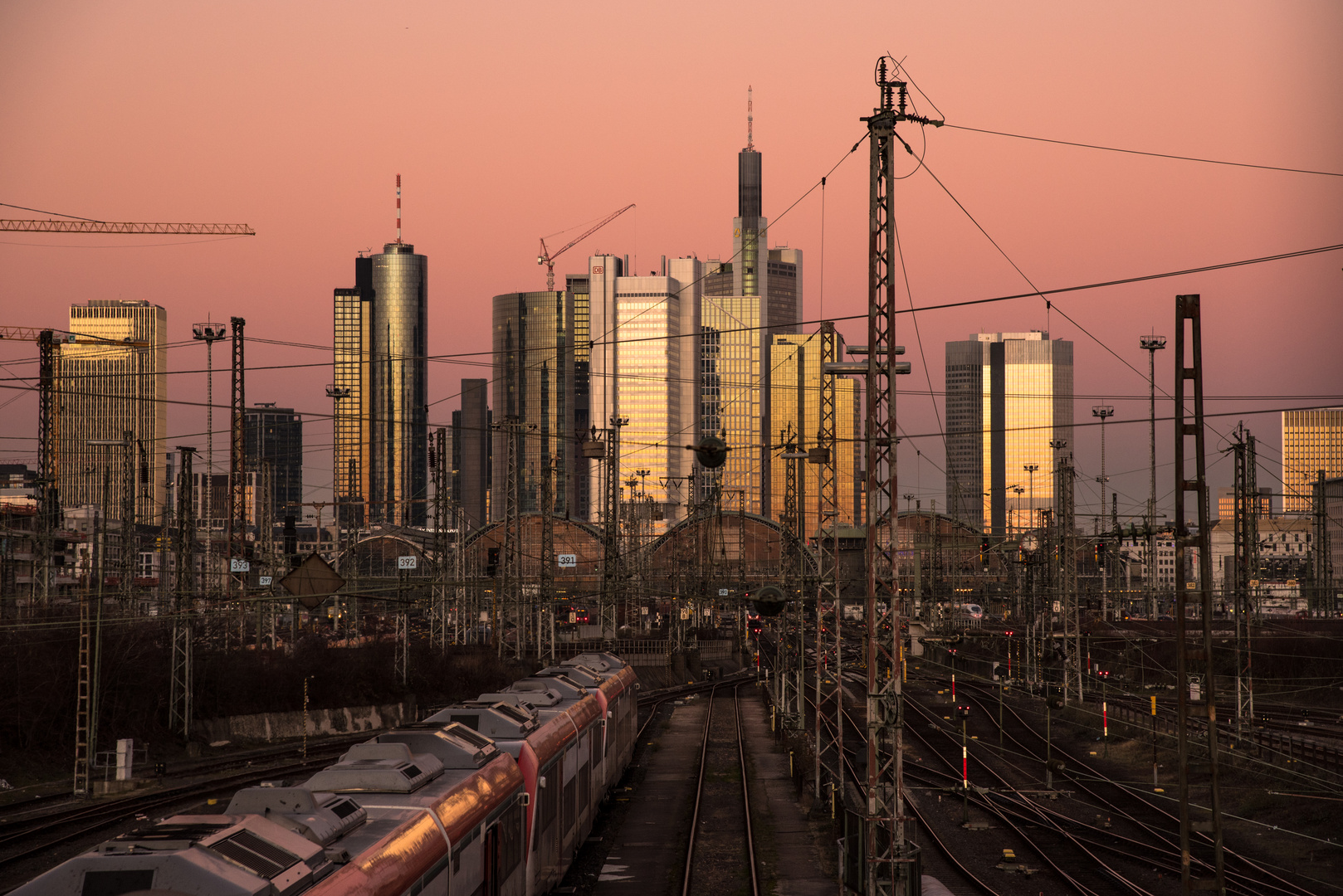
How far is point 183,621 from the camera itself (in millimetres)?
42531

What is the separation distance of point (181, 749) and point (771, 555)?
106845mm

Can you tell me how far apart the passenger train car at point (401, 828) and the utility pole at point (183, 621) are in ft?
68.1

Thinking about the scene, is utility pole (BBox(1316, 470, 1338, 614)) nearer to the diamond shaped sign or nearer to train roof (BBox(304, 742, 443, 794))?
the diamond shaped sign

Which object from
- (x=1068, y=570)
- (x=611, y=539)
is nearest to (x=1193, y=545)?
(x=1068, y=570)

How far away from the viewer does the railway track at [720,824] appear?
971 inches

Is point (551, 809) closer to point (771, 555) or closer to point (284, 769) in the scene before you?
point (284, 769)

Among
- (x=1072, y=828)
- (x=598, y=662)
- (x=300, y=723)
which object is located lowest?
(x=300, y=723)

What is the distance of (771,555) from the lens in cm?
14450

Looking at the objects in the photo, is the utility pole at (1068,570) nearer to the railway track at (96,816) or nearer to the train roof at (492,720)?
the railway track at (96,816)

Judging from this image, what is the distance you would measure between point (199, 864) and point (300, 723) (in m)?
41.2

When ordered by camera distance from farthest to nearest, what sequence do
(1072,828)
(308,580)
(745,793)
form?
1. (308,580)
2. (745,793)
3. (1072,828)

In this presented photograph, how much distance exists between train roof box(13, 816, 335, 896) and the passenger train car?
0.04 ft

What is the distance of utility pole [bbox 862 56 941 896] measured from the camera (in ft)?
59.9

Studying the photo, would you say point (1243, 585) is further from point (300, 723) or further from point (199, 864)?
point (199, 864)
